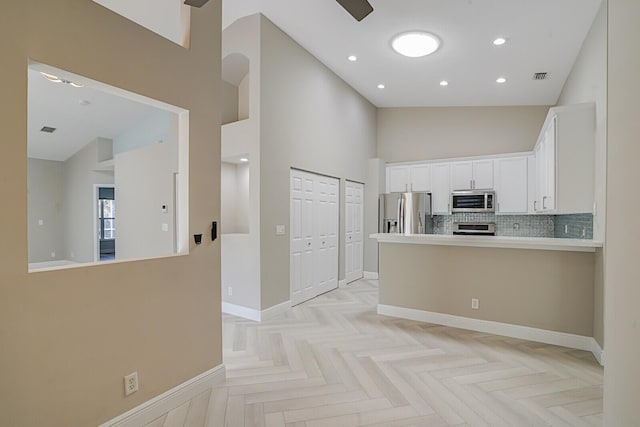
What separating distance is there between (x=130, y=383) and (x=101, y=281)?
2.23 ft

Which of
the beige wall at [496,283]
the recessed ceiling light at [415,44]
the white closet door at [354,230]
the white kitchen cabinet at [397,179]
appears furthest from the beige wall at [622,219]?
the white kitchen cabinet at [397,179]

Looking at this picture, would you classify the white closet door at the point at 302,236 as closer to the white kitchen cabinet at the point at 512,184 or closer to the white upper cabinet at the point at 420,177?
the white upper cabinet at the point at 420,177

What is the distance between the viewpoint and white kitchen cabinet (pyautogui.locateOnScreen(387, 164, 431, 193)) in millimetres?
6711

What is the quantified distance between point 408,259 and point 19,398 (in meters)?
3.68

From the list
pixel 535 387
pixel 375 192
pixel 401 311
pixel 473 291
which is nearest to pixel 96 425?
pixel 535 387

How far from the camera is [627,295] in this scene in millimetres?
1318

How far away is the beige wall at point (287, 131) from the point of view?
433 cm

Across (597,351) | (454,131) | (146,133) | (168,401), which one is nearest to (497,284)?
(597,351)

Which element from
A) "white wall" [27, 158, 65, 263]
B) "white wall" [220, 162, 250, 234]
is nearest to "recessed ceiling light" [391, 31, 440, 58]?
"white wall" [220, 162, 250, 234]

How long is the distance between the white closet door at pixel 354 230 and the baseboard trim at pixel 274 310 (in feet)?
6.28

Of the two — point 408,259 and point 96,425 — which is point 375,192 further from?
point 96,425

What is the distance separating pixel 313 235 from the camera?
210 inches

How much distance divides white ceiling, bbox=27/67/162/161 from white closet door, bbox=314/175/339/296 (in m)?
3.86

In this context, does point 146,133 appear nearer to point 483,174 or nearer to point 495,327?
point 483,174
